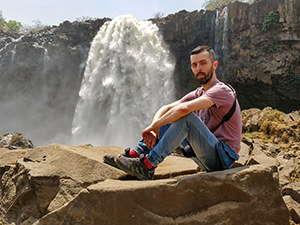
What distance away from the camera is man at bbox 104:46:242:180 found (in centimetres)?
227

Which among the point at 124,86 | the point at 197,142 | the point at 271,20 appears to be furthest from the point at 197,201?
the point at 271,20

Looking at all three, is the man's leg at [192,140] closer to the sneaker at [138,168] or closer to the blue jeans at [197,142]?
the blue jeans at [197,142]

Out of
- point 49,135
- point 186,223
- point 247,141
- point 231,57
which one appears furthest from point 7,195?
point 49,135

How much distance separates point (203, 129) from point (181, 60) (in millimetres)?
15119

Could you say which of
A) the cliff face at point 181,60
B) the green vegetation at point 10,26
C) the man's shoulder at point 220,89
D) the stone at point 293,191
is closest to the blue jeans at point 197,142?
the man's shoulder at point 220,89

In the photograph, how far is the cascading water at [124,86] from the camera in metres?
14.9

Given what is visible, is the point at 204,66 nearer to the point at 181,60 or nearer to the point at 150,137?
the point at 150,137

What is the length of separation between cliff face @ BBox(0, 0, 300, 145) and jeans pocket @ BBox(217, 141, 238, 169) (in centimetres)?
1358

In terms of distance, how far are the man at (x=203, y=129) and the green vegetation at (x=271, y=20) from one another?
13.5 metres

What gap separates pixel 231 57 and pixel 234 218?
1452 centimetres

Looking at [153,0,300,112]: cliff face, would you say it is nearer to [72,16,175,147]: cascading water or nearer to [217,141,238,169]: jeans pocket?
[72,16,175,147]: cascading water

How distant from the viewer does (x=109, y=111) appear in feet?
50.5

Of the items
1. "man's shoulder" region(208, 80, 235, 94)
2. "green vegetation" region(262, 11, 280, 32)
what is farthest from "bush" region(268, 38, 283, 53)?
"man's shoulder" region(208, 80, 235, 94)

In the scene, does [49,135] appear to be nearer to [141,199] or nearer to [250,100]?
[250,100]
